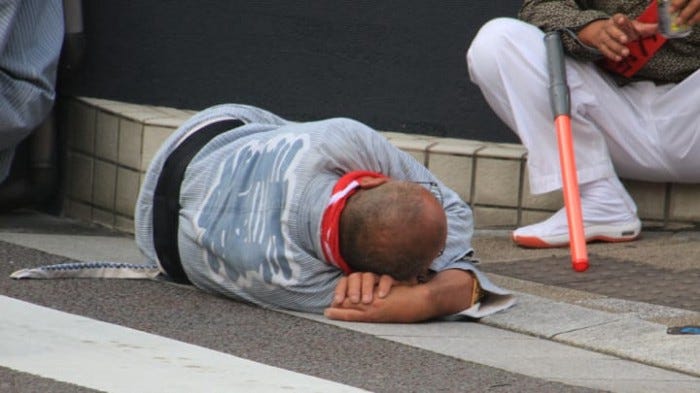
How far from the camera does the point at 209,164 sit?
478cm

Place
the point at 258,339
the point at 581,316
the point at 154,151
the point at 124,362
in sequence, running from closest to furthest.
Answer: the point at 124,362, the point at 258,339, the point at 581,316, the point at 154,151

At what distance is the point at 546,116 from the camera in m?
5.67

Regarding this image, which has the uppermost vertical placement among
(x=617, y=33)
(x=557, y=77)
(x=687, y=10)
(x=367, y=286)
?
(x=687, y=10)

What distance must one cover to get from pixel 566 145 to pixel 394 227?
1319 millimetres

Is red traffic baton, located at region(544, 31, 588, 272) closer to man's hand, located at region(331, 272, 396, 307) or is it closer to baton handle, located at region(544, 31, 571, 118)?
baton handle, located at region(544, 31, 571, 118)

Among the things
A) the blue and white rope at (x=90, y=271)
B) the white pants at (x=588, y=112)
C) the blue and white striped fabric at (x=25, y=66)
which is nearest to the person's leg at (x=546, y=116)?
the white pants at (x=588, y=112)

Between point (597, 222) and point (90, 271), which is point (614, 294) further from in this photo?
point (90, 271)

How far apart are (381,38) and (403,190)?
207 centimetres

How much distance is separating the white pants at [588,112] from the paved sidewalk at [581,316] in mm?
275

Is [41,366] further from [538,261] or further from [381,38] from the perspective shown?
[381,38]

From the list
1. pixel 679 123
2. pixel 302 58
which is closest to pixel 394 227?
pixel 679 123

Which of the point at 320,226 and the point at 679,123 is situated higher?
the point at 679,123

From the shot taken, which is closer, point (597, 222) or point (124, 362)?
point (124, 362)

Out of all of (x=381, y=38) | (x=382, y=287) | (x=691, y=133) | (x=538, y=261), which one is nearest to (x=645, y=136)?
(x=691, y=133)
